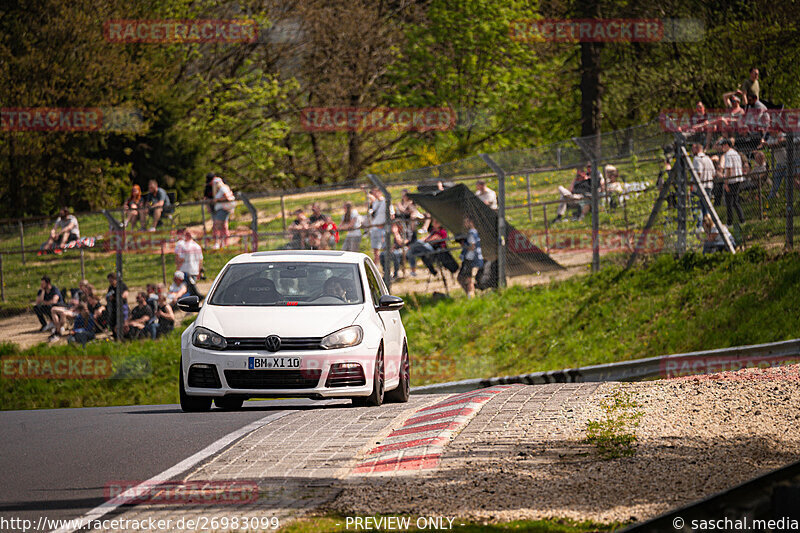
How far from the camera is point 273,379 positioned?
11.4 m

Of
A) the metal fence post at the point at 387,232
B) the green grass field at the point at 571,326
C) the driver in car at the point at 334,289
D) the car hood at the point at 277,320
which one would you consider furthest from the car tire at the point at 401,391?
the metal fence post at the point at 387,232

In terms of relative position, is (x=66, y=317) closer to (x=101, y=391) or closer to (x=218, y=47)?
(x=101, y=391)

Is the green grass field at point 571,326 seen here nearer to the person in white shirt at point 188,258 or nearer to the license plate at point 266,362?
the person in white shirt at point 188,258

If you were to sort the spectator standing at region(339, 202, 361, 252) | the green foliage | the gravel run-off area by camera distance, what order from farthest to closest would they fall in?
the spectator standing at region(339, 202, 361, 252)
the green foliage
the gravel run-off area

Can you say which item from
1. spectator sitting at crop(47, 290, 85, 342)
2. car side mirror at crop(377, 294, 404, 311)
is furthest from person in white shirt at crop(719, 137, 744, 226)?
spectator sitting at crop(47, 290, 85, 342)

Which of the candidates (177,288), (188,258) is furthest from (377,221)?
(177,288)

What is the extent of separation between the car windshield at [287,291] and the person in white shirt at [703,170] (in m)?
8.88

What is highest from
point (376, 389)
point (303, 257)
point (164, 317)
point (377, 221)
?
point (303, 257)

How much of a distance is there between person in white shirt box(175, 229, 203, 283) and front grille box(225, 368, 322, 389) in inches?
469

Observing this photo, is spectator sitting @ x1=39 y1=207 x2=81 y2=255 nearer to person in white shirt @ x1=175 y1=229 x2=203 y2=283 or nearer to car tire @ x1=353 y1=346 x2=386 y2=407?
person in white shirt @ x1=175 y1=229 x2=203 y2=283

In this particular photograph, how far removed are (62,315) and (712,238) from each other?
12454 mm

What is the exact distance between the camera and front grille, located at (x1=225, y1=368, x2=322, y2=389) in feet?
37.3

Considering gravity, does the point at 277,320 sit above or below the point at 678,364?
above

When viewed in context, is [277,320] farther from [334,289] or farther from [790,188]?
[790,188]
